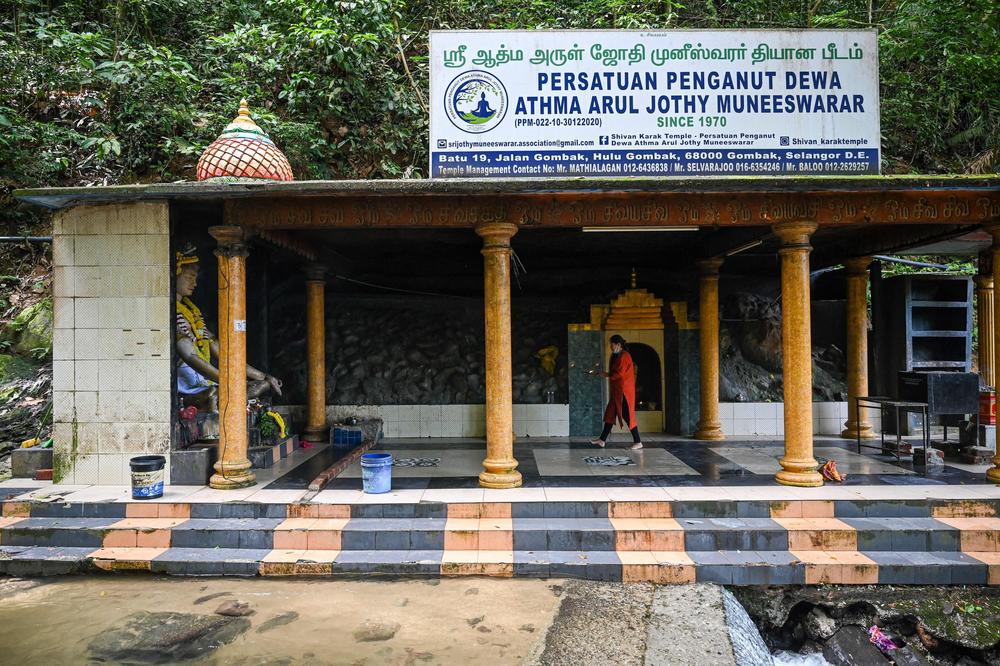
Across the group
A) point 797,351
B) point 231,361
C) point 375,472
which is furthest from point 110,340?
point 797,351

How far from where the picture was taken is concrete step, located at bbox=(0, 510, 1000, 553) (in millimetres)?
5750

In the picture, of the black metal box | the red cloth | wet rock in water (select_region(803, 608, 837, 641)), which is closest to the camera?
wet rock in water (select_region(803, 608, 837, 641))

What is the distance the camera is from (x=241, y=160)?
269 inches

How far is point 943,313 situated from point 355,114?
11.9m

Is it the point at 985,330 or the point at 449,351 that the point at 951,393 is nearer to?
the point at 985,330

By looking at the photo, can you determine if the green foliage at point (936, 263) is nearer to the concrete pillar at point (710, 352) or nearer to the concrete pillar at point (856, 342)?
the concrete pillar at point (856, 342)

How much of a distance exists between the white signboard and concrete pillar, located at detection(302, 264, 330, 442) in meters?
4.28

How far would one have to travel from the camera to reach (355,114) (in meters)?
12.5

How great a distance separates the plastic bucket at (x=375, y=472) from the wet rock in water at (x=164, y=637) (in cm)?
214

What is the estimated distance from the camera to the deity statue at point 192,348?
7316 millimetres

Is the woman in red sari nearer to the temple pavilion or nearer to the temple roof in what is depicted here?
the temple pavilion

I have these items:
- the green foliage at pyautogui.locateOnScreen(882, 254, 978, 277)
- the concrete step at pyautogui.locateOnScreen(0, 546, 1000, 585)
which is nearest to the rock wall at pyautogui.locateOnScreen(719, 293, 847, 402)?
the green foliage at pyautogui.locateOnScreen(882, 254, 978, 277)

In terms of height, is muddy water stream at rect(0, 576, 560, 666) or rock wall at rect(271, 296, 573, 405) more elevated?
rock wall at rect(271, 296, 573, 405)

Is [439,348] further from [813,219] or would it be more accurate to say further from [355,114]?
[813,219]
